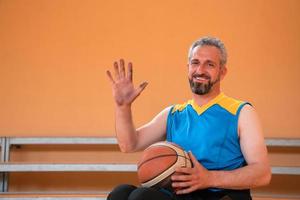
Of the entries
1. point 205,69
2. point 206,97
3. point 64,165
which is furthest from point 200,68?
point 64,165

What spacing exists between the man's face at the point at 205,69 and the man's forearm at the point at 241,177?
413mm

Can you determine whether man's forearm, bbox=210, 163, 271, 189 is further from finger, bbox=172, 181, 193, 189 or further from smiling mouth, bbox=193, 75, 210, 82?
smiling mouth, bbox=193, 75, 210, 82

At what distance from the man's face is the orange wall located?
1736 mm

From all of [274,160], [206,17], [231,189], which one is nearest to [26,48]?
[206,17]

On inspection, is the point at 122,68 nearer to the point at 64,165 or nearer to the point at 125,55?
the point at 64,165

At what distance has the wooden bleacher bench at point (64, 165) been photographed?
3.57 metres

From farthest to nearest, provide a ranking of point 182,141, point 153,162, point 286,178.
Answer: point 286,178
point 182,141
point 153,162

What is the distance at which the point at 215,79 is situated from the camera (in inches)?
85.5

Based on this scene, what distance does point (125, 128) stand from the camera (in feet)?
7.45

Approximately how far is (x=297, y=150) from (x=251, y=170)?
2.04 m

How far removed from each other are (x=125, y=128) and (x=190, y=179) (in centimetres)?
54

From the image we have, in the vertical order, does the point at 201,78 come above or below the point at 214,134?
above

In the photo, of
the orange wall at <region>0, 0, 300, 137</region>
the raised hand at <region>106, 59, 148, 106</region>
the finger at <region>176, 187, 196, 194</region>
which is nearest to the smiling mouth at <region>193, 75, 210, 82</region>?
the raised hand at <region>106, 59, 148, 106</region>

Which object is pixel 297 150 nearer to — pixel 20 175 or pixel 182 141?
pixel 182 141
